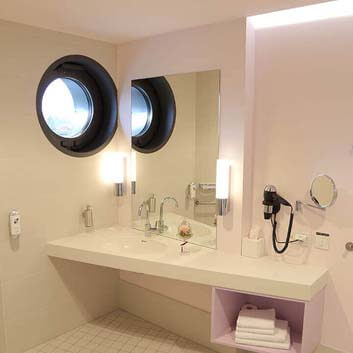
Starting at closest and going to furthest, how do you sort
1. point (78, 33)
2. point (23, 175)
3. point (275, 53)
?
point (275, 53), point (23, 175), point (78, 33)

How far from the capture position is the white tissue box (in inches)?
94.3

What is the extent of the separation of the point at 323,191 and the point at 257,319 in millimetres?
848

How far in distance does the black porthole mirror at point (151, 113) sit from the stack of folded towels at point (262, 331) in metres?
1.40

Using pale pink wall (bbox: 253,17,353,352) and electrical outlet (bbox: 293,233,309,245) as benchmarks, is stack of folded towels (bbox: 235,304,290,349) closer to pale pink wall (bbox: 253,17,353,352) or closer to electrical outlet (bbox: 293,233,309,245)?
pale pink wall (bbox: 253,17,353,352)

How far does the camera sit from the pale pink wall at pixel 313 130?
215 centimetres

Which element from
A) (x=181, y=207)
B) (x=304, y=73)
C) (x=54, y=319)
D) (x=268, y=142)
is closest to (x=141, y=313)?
(x=54, y=319)

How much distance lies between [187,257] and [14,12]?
182 centimetres

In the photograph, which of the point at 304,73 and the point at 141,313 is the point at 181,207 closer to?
the point at 141,313

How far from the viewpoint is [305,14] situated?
7.23 ft

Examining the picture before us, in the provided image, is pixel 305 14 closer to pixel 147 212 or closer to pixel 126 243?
pixel 147 212

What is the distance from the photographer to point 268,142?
2418 mm

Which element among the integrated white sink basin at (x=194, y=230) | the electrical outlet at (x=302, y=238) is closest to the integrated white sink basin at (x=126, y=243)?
the integrated white sink basin at (x=194, y=230)

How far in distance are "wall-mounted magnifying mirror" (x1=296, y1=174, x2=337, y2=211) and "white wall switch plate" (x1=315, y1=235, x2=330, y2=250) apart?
18 centimetres

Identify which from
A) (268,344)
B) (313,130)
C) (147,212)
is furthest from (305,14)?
(268,344)
